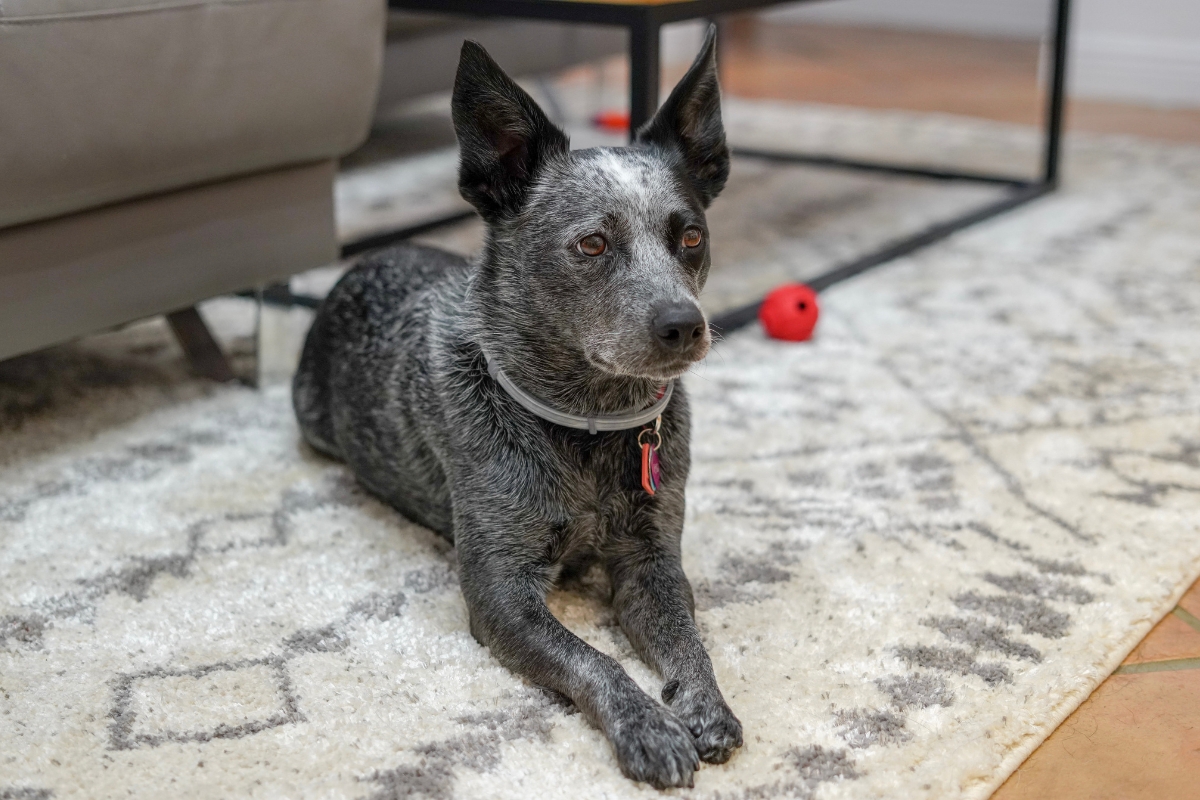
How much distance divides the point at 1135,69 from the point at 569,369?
15.7ft

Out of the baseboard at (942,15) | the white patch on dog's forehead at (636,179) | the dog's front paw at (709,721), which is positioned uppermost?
the white patch on dog's forehead at (636,179)

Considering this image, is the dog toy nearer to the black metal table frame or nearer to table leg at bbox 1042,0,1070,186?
the black metal table frame

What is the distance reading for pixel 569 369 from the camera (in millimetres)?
1698

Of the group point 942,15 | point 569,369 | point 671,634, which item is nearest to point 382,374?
point 569,369

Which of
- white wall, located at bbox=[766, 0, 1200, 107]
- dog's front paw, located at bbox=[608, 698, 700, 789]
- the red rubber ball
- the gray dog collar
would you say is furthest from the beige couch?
white wall, located at bbox=[766, 0, 1200, 107]

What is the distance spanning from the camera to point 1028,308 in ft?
9.87

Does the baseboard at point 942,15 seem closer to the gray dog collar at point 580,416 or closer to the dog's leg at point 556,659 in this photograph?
the gray dog collar at point 580,416

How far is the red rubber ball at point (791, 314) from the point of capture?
278 cm

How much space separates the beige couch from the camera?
1946mm

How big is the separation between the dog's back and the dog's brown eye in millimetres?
298

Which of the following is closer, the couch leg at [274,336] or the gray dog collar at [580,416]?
the gray dog collar at [580,416]

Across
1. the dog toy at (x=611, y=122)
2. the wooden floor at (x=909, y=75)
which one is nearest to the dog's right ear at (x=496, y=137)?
the dog toy at (x=611, y=122)

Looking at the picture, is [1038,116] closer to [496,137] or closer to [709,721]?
[496,137]

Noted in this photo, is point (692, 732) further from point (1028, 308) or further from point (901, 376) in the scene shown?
point (1028, 308)
